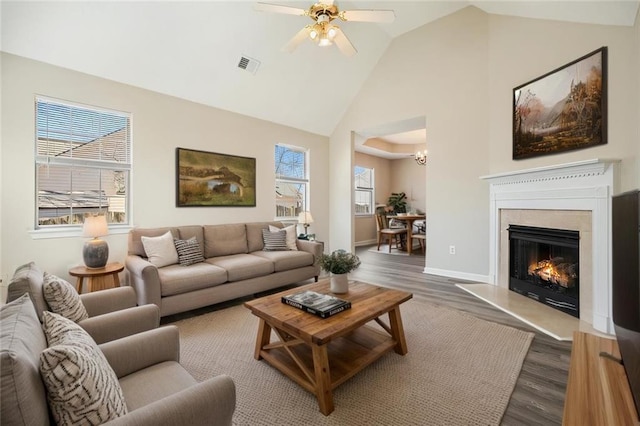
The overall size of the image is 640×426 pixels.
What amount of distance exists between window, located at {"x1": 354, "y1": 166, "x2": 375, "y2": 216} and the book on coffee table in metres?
6.23

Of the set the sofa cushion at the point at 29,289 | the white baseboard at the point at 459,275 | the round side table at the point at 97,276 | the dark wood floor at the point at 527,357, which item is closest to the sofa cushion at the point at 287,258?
the dark wood floor at the point at 527,357

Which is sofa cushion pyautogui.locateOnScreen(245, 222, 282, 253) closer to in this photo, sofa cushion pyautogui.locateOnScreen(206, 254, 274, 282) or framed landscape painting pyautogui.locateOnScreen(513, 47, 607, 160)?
sofa cushion pyautogui.locateOnScreen(206, 254, 274, 282)

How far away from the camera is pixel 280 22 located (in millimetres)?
3736

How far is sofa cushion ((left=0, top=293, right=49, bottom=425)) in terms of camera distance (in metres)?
0.68

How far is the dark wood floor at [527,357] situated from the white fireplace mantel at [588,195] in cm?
69

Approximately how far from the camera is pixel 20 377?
2.33ft

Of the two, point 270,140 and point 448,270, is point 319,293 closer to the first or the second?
point 448,270

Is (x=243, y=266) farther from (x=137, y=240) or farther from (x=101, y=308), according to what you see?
(x=101, y=308)

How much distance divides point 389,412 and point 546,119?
11.6 feet

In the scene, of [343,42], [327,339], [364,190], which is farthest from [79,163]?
[364,190]

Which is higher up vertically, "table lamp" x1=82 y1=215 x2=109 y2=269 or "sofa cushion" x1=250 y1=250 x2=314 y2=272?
"table lamp" x1=82 y1=215 x2=109 y2=269

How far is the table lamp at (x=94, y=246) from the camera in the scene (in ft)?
9.38

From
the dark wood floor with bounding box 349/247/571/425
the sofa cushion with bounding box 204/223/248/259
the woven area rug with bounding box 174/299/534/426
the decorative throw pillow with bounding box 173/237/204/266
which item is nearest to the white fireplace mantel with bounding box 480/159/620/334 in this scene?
the dark wood floor with bounding box 349/247/571/425

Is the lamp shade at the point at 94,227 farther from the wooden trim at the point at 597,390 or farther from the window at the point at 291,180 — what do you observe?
the wooden trim at the point at 597,390
